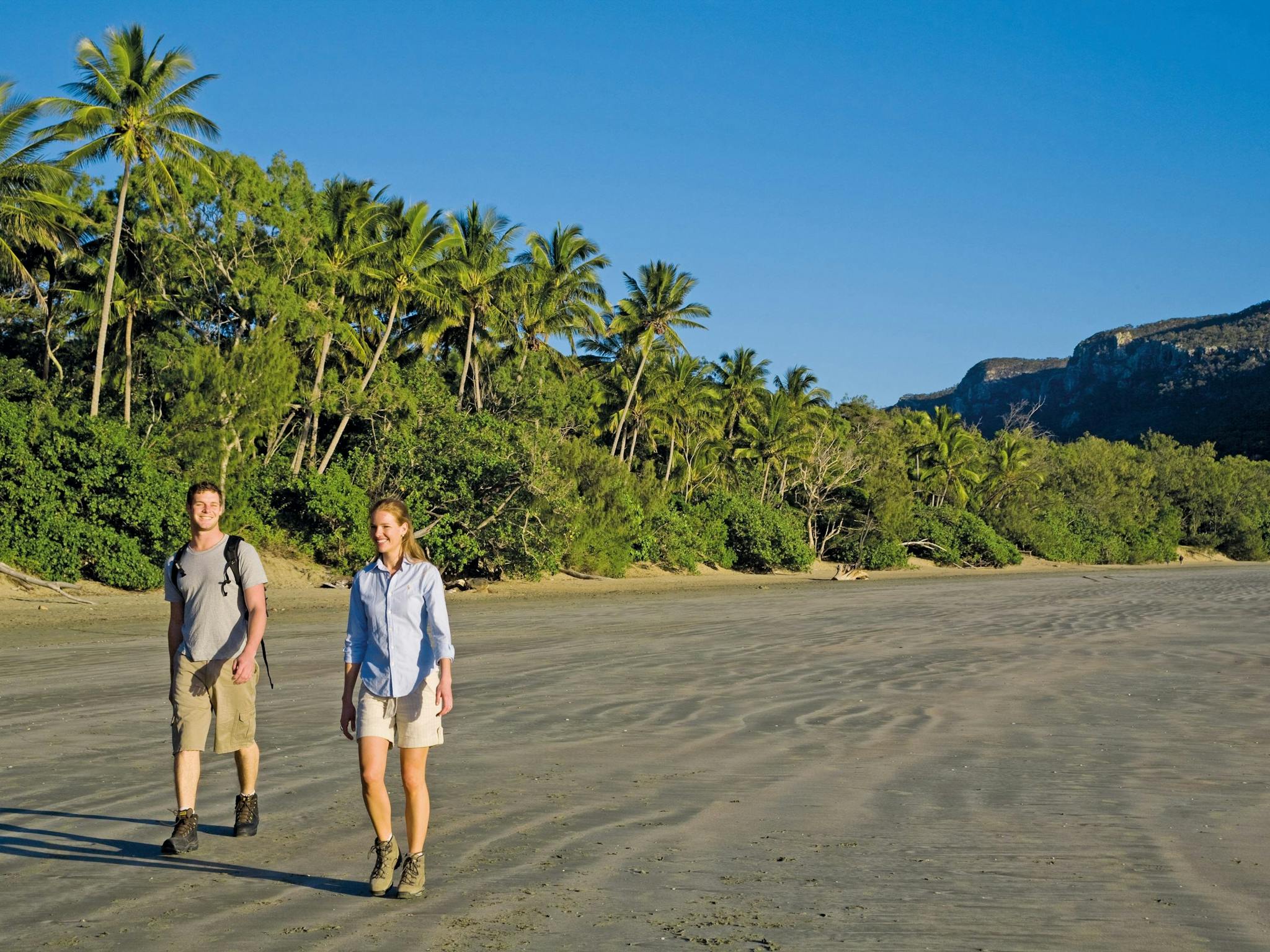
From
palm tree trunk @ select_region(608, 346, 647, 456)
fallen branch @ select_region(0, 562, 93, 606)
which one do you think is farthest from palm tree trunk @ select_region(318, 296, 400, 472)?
palm tree trunk @ select_region(608, 346, 647, 456)

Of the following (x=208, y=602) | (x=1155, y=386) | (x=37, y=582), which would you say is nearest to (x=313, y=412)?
(x=37, y=582)

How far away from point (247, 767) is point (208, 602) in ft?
2.80

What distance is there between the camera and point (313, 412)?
31.7 meters

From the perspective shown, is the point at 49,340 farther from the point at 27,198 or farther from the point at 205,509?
the point at 205,509

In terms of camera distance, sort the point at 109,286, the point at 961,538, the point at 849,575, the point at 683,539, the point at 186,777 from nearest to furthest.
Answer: the point at 186,777, the point at 109,286, the point at 683,539, the point at 849,575, the point at 961,538

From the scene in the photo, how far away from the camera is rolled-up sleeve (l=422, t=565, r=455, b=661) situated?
4.47 meters

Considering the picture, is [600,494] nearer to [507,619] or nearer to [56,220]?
[507,619]

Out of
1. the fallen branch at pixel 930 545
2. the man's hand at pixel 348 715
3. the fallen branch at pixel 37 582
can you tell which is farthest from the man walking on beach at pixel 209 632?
the fallen branch at pixel 930 545

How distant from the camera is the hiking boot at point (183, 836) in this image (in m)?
4.99

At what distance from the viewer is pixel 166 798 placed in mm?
6176

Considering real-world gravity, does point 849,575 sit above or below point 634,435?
below

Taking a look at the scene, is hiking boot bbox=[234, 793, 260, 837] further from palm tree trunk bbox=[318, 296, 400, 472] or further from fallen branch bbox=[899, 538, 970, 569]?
fallen branch bbox=[899, 538, 970, 569]

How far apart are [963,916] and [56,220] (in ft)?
88.5

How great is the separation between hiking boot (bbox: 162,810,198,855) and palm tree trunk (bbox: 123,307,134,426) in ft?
75.7
